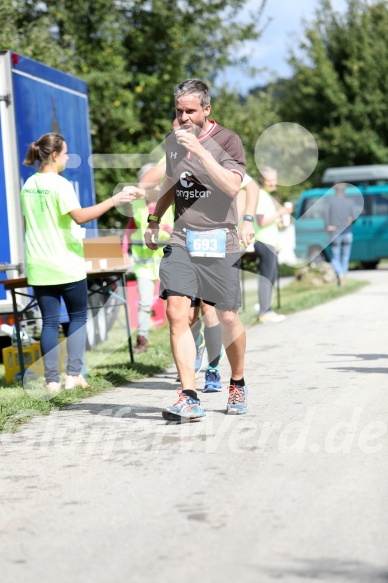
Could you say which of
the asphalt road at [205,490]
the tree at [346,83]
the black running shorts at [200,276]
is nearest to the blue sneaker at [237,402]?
the asphalt road at [205,490]

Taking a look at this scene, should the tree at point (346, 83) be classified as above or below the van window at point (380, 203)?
above

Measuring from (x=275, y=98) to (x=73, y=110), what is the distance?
106 feet

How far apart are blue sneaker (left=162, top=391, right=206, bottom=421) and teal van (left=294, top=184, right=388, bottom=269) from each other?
21.3m

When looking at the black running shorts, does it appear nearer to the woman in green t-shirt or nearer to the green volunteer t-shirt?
the woman in green t-shirt

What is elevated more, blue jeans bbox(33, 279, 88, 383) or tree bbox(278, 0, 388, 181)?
tree bbox(278, 0, 388, 181)

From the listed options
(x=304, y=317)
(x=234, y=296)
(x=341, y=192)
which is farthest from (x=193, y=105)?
(x=341, y=192)

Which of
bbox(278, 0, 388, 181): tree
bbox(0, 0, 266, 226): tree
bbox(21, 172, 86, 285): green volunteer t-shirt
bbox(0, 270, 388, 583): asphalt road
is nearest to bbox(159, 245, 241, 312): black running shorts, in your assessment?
bbox(0, 270, 388, 583): asphalt road

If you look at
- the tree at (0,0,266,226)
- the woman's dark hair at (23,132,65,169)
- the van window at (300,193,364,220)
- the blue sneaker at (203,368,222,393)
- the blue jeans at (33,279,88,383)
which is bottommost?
the blue sneaker at (203,368,222,393)

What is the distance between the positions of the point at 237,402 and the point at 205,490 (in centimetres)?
207

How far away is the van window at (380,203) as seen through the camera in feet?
92.7

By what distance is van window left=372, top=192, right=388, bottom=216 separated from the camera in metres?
28.3

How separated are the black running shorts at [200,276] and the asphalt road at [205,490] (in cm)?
78

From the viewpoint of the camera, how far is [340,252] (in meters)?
22.1

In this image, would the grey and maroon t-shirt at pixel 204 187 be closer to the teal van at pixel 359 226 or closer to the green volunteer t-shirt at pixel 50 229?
the green volunteer t-shirt at pixel 50 229
